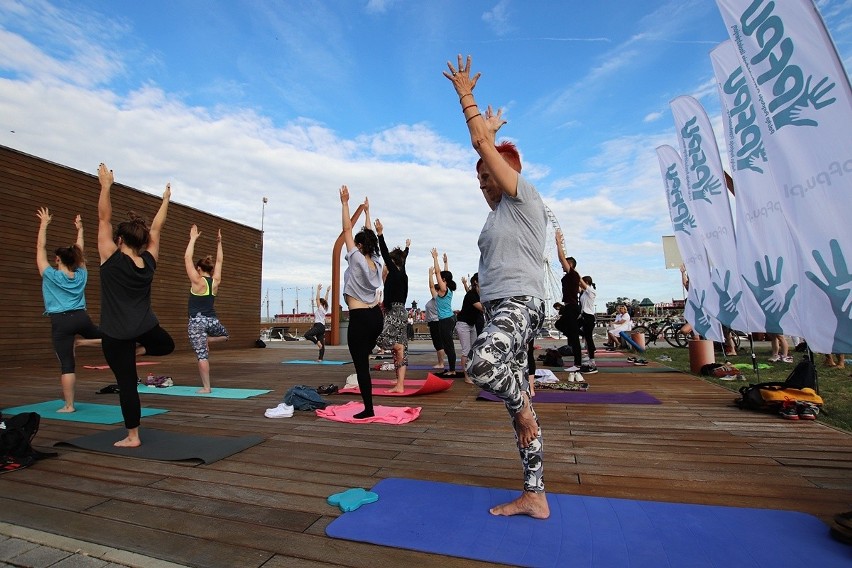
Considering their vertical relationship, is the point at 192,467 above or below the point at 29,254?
below

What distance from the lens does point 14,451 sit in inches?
111

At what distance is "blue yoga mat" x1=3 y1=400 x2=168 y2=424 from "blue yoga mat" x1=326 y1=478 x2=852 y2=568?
352 cm

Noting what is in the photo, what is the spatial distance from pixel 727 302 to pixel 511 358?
620cm

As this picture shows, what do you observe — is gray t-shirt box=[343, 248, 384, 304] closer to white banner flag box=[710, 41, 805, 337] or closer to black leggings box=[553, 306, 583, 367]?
black leggings box=[553, 306, 583, 367]

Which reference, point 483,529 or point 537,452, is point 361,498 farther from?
point 537,452

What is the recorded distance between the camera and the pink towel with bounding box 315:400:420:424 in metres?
4.17

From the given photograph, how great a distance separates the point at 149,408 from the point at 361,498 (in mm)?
3817

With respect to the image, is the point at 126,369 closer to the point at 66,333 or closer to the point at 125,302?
the point at 125,302

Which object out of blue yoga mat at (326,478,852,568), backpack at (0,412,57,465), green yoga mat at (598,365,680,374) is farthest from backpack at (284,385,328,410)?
green yoga mat at (598,365,680,374)

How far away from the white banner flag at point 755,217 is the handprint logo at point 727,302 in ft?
1.38

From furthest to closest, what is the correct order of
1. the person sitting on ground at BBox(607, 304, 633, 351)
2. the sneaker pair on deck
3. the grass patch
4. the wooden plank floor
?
the person sitting on ground at BBox(607, 304, 633, 351)
the grass patch
the sneaker pair on deck
the wooden plank floor

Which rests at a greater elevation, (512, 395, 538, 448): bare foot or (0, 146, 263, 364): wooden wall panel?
(0, 146, 263, 364): wooden wall panel

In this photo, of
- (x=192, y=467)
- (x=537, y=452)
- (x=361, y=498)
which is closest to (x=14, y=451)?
(x=192, y=467)

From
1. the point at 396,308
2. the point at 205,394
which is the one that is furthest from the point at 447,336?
the point at 205,394
